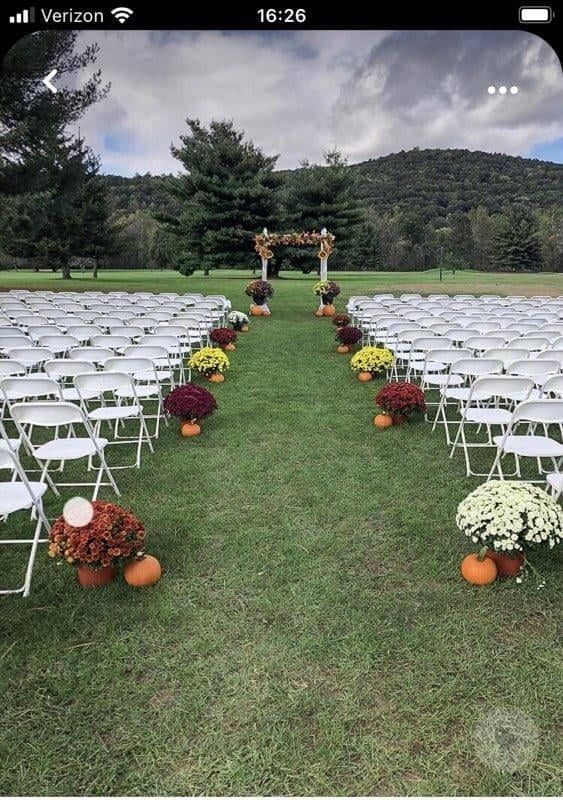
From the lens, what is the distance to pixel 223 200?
32.2 meters

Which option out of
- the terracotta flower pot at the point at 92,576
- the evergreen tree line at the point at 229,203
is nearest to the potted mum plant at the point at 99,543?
the terracotta flower pot at the point at 92,576

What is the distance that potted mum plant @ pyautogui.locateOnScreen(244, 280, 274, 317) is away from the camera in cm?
1725

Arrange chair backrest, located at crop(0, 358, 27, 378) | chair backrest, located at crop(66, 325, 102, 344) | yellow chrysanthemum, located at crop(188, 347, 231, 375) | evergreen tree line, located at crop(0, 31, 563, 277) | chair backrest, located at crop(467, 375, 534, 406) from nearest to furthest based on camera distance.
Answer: chair backrest, located at crop(467, 375, 534, 406), chair backrest, located at crop(0, 358, 27, 378), chair backrest, located at crop(66, 325, 102, 344), yellow chrysanthemum, located at crop(188, 347, 231, 375), evergreen tree line, located at crop(0, 31, 563, 277)

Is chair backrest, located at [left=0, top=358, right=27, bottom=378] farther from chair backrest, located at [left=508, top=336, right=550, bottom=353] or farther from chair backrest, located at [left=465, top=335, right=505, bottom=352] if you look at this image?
chair backrest, located at [left=508, top=336, right=550, bottom=353]

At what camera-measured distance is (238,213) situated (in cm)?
Answer: 3228

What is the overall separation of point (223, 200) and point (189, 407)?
2873 cm

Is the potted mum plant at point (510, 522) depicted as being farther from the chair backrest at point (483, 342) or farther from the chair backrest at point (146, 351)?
the chair backrest at point (146, 351)

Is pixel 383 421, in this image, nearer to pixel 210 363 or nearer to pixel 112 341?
pixel 210 363

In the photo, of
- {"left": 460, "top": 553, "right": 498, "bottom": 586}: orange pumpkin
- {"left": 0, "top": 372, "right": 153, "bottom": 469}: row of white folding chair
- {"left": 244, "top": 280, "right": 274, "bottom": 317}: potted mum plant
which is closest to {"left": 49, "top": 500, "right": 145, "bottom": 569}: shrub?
{"left": 0, "top": 372, "right": 153, "bottom": 469}: row of white folding chair

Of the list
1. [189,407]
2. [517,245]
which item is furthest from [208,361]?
[517,245]

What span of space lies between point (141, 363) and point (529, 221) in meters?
49.8

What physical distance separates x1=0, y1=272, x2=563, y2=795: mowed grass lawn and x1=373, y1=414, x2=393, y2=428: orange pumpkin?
1560 mm

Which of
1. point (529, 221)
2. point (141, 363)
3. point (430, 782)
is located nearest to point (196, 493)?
point (141, 363)
